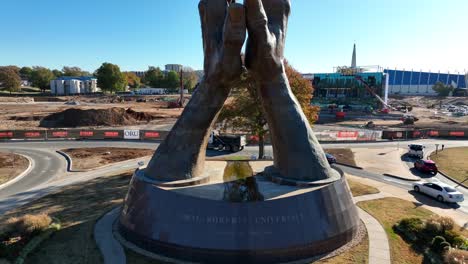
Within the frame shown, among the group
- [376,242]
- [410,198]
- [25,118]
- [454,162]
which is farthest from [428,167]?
[25,118]

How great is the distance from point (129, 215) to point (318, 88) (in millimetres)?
88799

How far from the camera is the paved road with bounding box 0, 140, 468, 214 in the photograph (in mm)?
27438

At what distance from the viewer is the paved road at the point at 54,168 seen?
1080 inches

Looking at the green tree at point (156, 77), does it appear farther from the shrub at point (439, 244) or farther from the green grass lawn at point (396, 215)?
the shrub at point (439, 244)

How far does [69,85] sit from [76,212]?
5967 inches

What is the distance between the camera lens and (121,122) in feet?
216

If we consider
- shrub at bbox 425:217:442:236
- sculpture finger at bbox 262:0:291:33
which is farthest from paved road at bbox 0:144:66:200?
shrub at bbox 425:217:442:236

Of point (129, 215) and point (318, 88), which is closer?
point (129, 215)

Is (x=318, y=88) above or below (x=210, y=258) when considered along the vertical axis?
above

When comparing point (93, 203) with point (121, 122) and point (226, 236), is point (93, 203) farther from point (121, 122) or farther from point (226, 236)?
point (121, 122)

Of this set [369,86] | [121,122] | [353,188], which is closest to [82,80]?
[121,122]

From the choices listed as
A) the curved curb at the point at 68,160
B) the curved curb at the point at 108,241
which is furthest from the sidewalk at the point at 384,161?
the curved curb at the point at 68,160

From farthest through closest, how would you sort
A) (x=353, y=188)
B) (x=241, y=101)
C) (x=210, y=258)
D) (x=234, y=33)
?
(x=241, y=101) < (x=353, y=188) < (x=234, y=33) < (x=210, y=258)

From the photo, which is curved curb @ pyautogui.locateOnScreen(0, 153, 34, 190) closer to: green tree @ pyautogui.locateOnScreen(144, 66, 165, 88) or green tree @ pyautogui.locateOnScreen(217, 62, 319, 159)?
green tree @ pyautogui.locateOnScreen(217, 62, 319, 159)
